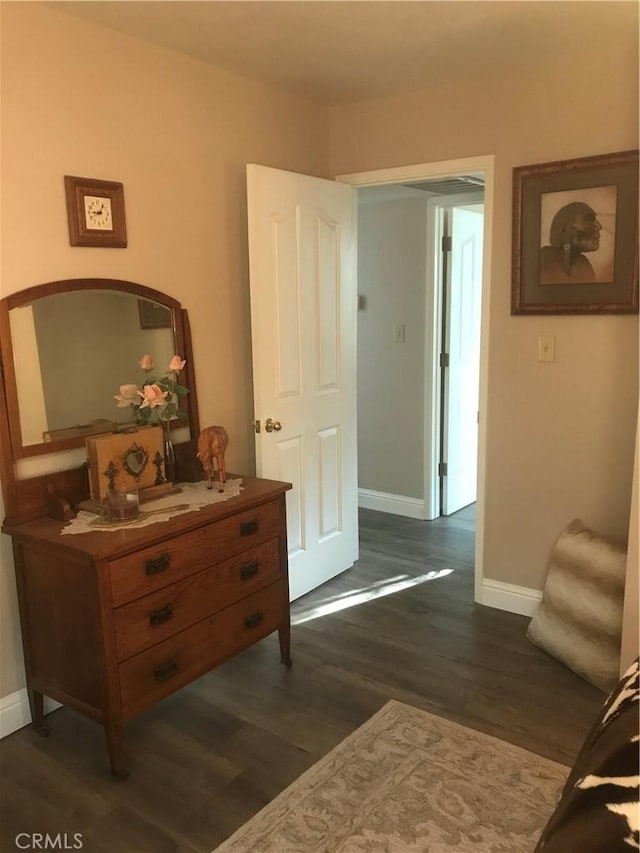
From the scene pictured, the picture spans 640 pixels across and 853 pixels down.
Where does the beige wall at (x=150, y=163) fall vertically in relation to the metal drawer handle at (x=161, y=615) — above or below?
above

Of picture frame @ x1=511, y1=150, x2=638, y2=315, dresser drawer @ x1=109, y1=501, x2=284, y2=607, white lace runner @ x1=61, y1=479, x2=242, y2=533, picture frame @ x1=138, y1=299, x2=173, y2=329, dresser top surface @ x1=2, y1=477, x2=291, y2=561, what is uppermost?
picture frame @ x1=511, y1=150, x2=638, y2=315

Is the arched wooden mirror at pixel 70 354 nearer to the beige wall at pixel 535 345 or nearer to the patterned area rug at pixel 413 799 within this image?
the patterned area rug at pixel 413 799

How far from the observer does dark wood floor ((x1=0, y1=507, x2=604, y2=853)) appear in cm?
210

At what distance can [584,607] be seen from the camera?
9.19 feet

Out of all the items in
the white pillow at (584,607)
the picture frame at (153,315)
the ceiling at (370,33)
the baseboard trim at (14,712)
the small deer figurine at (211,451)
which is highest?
the ceiling at (370,33)

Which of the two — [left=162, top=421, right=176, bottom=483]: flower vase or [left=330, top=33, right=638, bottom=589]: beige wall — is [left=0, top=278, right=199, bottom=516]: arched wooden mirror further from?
[left=330, top=33, right=638, bottom=589]: beige wall

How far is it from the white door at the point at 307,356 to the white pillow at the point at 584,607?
1.15 metres

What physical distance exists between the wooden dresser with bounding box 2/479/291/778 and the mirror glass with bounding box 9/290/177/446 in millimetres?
415

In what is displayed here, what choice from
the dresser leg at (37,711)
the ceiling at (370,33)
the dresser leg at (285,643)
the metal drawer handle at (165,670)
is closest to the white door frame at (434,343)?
the ceiling at (370,33)

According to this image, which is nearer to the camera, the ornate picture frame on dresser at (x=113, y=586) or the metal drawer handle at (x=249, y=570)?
the ornate picture frame on dresser at (x=113, y=586)

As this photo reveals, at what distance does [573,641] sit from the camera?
2.81 metres

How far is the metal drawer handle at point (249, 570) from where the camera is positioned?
2646mm

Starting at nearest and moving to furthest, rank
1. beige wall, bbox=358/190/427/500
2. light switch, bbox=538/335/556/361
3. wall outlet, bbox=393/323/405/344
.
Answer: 1. light switch, bbox=538/335/556/361
2. beige wall, bbox=358/190/427/500
3. wall outlet, bbox=393/323/405/344

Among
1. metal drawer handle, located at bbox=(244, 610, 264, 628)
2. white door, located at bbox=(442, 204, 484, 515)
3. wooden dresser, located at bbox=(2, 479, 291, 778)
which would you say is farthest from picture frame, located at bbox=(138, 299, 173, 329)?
white door, located at bbox=(442, 204, 484, 515)
